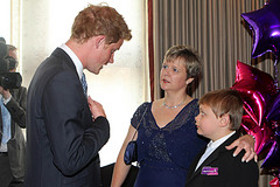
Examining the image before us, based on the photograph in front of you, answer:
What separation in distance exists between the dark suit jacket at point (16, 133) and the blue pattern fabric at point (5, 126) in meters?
0.02

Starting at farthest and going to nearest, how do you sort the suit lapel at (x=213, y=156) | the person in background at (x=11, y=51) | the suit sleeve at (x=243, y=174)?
the person in background at (x=11, y=51), the suit lapel at (x=213, y=156), the suit sleeve at (x=243, y=174)

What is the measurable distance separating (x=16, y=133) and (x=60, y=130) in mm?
1532

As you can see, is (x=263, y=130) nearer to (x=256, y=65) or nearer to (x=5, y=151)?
(x=256, y=65)

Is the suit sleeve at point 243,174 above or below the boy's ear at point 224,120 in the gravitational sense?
below

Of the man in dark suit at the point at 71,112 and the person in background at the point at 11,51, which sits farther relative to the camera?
the person in background at the point at 11,51

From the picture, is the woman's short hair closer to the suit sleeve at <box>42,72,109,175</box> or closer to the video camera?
the suit sleeve at <box>42,72,109,175</box>

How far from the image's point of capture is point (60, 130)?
1290 mm

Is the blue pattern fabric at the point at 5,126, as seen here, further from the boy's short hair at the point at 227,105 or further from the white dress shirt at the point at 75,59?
the boy's short hair at the point at 227,105

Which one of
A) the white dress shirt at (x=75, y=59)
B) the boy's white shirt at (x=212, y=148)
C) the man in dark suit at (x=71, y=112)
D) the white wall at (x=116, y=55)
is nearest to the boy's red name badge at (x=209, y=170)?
the boy's white shirt at (x=212, y=148)

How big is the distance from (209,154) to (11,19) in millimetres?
2396

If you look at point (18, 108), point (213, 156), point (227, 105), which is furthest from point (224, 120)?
point (18, 108)

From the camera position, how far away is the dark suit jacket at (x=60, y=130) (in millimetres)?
1295

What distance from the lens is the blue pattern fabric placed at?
8.40 feet

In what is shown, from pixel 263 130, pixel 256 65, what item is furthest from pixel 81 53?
pixel 256 65
